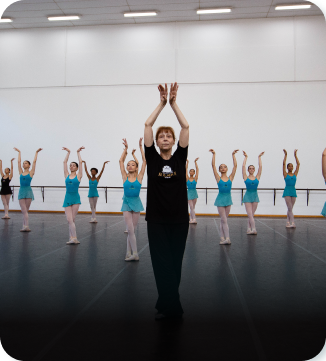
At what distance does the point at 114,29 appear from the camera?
39.3ft

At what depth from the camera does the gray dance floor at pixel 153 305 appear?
84.7 inches

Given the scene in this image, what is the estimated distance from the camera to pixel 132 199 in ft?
15.9

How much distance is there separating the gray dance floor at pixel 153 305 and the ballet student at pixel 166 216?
0.24 m

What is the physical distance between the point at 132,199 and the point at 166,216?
7.59ft

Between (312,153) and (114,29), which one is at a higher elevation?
(114,29)

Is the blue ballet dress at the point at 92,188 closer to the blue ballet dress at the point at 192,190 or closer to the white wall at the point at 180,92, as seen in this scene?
the white wall at the point at 180,92

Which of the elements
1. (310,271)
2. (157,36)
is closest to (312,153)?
(157,36)

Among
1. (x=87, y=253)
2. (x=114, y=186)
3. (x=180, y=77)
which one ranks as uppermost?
(x=180, y=77)

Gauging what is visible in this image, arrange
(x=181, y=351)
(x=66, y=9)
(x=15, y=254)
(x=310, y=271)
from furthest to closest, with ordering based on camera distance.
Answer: (x=66, y=9), (x=15, y=254), (x=310, y=271), (x=181, y=351)

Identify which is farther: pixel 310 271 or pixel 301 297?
pixel 310 271

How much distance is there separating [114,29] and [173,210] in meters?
11.4

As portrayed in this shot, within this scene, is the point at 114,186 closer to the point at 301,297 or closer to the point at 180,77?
the point at 180,77

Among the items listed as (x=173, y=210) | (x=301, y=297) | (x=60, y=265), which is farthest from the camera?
(x=60, y=265)

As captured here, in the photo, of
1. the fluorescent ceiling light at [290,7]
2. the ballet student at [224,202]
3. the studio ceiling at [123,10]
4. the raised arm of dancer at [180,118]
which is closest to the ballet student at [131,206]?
the ballet student at [224,202]
